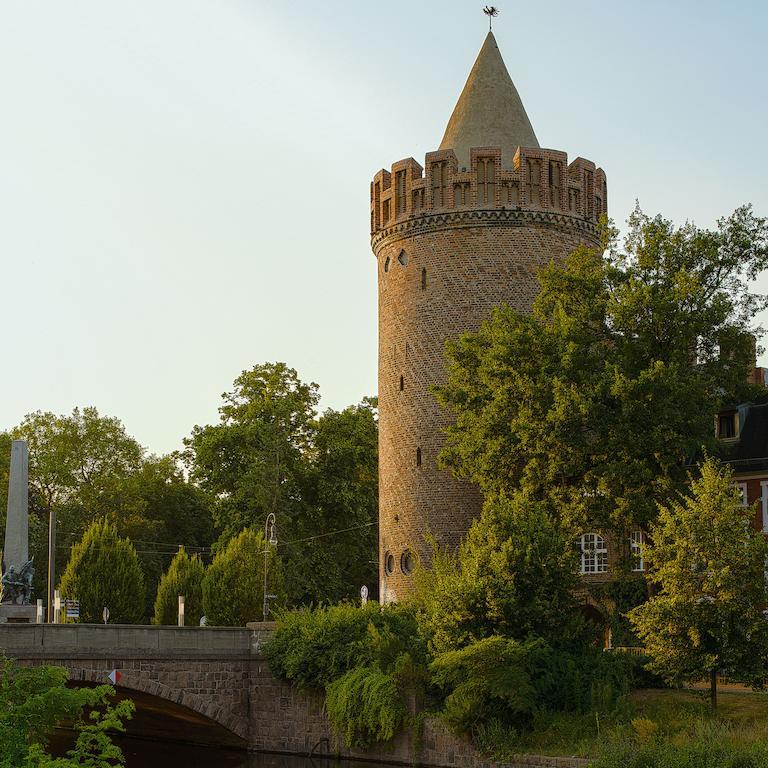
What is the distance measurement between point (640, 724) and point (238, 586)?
2516 centimetres

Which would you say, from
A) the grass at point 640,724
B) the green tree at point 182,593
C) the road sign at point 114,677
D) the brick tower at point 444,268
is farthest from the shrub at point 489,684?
the green tree at point 182,593

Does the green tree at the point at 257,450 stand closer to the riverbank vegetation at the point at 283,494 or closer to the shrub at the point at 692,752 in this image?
the riverbank vegetation at the point at 283,494

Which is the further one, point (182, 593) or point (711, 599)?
point (182, 593)

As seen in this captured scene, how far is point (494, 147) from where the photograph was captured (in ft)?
146

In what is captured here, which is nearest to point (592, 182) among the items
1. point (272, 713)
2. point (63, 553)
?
point (272, 713)

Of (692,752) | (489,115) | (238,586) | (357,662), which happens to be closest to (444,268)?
(489,115)

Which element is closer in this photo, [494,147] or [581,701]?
[581,701]

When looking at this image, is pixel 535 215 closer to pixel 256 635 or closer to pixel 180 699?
pixel 256 635

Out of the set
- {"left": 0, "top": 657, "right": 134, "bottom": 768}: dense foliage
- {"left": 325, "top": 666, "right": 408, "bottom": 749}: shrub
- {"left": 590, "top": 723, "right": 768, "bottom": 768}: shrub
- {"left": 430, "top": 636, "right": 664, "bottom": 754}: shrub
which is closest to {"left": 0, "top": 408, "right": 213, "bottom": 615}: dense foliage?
{"left": 325, "top": 666, "right": 408, "bottom": 749}: shrub

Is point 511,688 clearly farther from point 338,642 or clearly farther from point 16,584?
point 16,584

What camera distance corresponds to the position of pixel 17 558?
3394cm

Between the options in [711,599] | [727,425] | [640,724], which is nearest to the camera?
[640,724]

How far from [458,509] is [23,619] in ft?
47.9

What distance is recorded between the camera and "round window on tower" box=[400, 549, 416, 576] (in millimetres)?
43375
